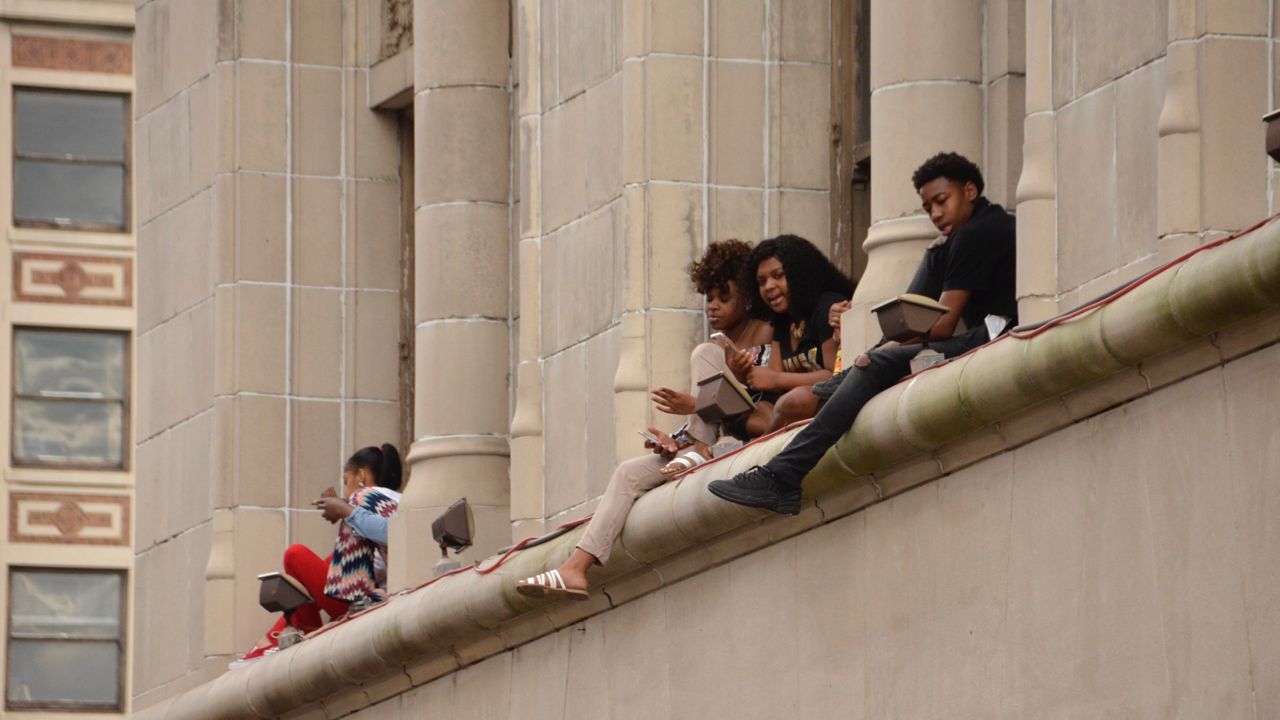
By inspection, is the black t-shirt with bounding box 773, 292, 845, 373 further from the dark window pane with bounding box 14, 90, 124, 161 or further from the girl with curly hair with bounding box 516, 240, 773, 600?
the dark window pane with bounding box 14, 90, 124, 161

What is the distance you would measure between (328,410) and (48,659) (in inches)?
803

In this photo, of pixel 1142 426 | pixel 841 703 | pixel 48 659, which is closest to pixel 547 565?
pixel 841 703

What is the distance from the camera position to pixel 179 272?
2848 cm

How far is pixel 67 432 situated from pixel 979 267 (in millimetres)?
32574

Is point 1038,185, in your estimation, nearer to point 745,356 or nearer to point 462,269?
point 745,356

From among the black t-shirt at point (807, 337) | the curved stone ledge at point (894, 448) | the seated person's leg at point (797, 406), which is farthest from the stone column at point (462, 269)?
the seated person's leg at point (797, 406)

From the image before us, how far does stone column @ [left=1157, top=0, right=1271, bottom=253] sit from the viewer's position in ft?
51.2

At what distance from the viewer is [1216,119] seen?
15680 mm

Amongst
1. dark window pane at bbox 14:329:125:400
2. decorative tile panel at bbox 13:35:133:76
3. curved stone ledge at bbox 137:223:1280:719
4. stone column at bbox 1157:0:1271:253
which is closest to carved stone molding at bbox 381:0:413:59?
curved stone ledge at bbox 137:223:1280:719

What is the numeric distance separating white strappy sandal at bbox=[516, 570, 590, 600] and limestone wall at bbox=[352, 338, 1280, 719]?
0.85 meters

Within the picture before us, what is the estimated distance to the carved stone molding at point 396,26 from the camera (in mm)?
27188

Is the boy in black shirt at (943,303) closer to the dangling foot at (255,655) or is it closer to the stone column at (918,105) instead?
the stone column at (918,105)

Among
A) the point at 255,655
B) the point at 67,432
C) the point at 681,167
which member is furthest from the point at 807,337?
the point at 67,432

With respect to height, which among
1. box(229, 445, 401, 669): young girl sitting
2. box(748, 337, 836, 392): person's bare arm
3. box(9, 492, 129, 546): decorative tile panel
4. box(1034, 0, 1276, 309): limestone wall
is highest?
box(1034, 0, 1276, 309): limestone wall
